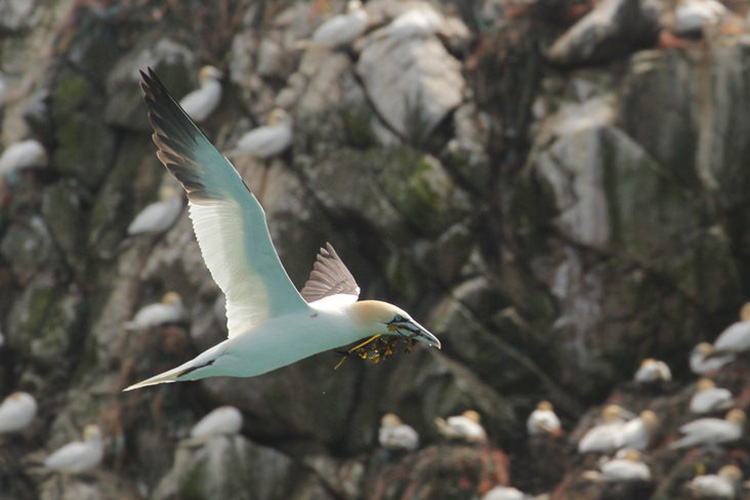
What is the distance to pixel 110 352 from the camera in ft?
34.4

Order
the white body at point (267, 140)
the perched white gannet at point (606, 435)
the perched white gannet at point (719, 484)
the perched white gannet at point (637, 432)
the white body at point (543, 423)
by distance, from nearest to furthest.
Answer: the perched white gannet at point (719, 484) < the perched white gannet at point (637, 432) < the perched white gannet at point (606, 435) < the white body at point (543, 423) < the white body at point (267, 140)

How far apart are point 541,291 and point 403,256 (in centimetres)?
112

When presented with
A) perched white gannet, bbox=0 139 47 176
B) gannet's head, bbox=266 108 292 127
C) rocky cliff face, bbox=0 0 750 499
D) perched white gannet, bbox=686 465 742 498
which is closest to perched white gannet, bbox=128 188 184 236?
rocky cliff face, bbox=0 0 750 499

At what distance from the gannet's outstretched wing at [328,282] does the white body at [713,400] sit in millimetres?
4032

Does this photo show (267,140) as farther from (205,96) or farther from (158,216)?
(158,216)

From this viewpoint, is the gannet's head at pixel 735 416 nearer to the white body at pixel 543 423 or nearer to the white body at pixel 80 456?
the white body at pixel 543 423

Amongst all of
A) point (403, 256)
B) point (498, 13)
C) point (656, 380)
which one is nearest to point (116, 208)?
point (403, 256)

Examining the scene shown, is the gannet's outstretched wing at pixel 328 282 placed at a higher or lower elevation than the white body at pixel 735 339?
higher

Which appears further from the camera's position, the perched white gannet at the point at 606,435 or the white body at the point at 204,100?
the white body at the point at 204,100

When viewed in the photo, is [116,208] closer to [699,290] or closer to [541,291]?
[541,291]

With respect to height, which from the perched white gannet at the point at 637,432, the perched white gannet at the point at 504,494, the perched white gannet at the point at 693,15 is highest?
the perched white gannet at the point at 693,15

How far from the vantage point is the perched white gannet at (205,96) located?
10.6 meters

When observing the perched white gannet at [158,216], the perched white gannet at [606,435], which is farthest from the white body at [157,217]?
the perched white gannet at [606,435]

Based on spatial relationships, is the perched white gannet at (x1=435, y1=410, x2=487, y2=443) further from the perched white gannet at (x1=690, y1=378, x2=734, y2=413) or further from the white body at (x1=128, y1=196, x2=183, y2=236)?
the white body at (x1=128, y1=196, x2=183, y2=236)
